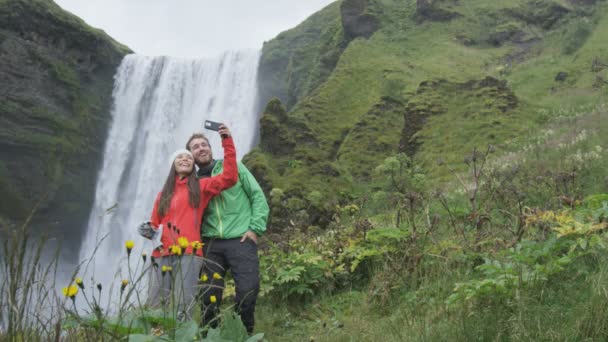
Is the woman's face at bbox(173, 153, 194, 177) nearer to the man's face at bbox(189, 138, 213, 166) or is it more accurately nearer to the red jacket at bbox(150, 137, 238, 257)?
the red jacket at bbox(150, 137, 238, 257)

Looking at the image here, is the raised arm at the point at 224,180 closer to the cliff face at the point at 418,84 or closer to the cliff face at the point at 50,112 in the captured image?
the cliff face at the point at 418,84

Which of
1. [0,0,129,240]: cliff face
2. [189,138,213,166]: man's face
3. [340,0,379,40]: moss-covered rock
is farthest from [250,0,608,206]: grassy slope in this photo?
[0,0,129,240]: cliff face

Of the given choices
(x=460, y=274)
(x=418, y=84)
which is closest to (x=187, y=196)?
(x=460, y=274)

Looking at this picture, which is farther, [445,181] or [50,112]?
[50,112]

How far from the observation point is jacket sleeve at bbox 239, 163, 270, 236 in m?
3.86

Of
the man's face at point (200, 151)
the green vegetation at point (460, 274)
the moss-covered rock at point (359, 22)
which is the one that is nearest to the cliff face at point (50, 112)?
the moss-covered rock at point (359, 22)

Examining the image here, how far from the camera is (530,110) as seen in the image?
1498cm

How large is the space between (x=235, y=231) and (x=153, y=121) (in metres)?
33.2

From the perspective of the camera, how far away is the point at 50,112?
3428 cm

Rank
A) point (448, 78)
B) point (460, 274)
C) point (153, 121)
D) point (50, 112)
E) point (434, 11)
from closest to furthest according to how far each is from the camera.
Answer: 1. point (460, 274)
2. point (448, 78)
3. point (434, 11)
4. point (50, 112)
5. point (153, 121)

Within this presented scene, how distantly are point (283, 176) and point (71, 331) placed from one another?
1153cm

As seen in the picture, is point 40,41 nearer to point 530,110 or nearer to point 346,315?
point 530,110

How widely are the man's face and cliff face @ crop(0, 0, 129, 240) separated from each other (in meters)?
30.0

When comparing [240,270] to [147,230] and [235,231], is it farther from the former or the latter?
[147,230]
